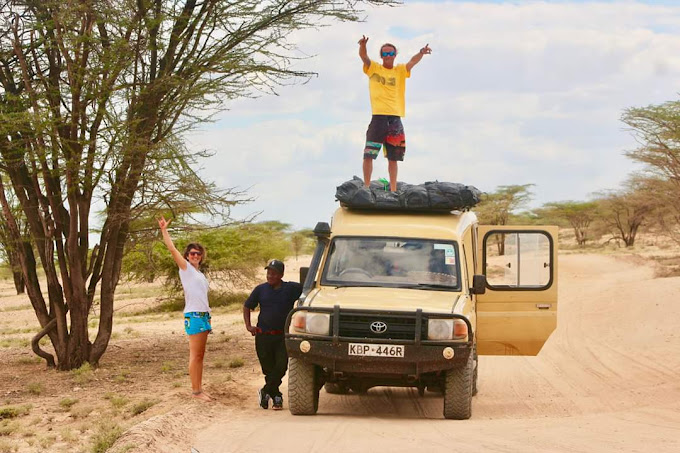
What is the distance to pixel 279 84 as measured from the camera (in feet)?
52.0

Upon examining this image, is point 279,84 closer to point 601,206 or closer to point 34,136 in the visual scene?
point 34,136

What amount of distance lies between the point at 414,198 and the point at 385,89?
5.67 ft

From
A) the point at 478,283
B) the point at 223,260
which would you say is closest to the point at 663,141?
the point at 223,260

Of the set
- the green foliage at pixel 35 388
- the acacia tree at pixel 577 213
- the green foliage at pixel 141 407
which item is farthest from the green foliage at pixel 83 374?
the acacia tree at pixel 577 213

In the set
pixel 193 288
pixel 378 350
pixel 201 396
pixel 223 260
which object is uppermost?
pixel 193 288

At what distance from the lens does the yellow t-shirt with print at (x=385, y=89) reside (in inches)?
473

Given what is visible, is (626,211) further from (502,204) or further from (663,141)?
(663,141)

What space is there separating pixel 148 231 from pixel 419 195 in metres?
6.38

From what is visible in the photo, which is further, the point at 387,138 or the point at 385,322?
the point at 387,138

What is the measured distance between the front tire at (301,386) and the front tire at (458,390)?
1350mm

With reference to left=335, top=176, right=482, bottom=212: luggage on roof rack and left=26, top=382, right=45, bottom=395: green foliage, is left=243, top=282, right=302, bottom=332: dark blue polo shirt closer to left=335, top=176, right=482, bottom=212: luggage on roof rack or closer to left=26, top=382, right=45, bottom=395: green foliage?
left=335, top=176, right=482, bottom=212: luggage on roof rack

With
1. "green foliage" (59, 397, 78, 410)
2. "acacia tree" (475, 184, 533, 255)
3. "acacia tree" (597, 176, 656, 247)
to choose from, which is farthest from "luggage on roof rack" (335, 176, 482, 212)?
"acacia tree" (475, 184, 533, 255)

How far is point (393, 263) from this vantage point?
10516mm

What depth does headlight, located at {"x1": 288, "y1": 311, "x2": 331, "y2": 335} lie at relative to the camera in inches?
375
